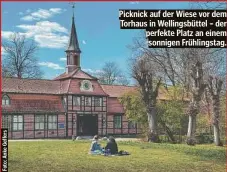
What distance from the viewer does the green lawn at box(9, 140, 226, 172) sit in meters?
6.23

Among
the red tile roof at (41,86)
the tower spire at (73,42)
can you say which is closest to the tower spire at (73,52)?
the tower spire at (73,42)

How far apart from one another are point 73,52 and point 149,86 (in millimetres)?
2720

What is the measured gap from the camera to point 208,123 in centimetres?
901

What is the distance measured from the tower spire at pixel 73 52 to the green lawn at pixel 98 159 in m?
1.54

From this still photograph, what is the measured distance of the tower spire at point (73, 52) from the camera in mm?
6395

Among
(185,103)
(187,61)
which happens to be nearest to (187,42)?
(187,61)

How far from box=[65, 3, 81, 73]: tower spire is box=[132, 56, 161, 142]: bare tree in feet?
5.51

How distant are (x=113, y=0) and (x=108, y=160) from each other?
294 centimetres

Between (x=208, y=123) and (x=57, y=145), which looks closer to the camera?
(x=57, y=145)

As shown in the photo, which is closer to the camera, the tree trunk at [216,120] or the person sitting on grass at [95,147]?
the person sitting on grass at [95,147]

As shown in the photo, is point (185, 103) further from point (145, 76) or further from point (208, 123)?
point (145, 76)

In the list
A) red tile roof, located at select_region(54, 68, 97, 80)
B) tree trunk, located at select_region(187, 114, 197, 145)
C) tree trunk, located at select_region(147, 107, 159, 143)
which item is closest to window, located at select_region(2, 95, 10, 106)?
red tile roof, located at select_region(54, 68, 97, 80)

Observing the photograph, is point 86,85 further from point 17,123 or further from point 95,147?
point 17,123

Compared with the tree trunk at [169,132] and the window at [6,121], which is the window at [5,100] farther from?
the tree trunk at [169,132]
